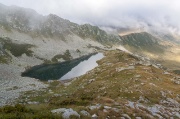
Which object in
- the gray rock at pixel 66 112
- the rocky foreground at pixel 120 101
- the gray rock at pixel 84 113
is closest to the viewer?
the gray rock at pixel 66 112

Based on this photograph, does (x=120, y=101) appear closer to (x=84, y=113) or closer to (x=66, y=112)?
(x=84, y=113)

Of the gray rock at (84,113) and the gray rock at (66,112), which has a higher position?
the gray rock at (66,112)

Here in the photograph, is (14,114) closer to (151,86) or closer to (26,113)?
(26,113)

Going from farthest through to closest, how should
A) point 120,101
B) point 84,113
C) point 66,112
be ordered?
point 120,101 → point 84,113 → point 66,112

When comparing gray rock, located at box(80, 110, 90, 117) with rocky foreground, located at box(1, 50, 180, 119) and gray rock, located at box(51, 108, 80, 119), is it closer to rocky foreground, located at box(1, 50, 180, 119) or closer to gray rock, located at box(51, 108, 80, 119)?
rocky foreground, located at box(1, 50, 180, 119)

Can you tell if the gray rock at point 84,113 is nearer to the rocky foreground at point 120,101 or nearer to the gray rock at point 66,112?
the rocky foreground at point 120,101

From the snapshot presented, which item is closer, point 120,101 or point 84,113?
point 84,113

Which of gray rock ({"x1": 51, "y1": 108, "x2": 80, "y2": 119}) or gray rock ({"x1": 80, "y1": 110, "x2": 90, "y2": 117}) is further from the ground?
gray rock ({"x1": 51, "y1": 108, "x2": 80, "y2": 119})

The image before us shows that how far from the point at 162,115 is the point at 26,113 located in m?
24.9

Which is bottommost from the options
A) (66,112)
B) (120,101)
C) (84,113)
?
(120,101)

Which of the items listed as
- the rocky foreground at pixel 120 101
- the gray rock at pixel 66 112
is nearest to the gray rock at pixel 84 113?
the rocky foreground at pixel 120 101

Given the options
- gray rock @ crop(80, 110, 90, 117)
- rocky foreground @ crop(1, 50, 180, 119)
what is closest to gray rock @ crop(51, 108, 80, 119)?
rocky foreground @ crop(1, 50, 180, 119)

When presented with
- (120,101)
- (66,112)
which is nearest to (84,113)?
(66,112)

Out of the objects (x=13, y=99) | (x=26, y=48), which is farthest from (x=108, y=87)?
(x=26, y=48)
